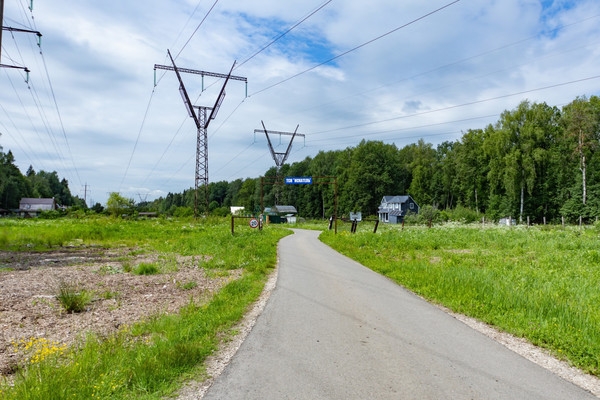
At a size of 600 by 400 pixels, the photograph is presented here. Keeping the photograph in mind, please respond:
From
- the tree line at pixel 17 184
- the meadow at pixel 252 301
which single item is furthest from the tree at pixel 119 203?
the meadow at pixel 252 301

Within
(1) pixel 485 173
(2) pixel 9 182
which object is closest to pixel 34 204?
(2) pixel 9 182

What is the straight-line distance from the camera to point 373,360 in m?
5.08

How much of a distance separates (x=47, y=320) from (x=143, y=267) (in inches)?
250

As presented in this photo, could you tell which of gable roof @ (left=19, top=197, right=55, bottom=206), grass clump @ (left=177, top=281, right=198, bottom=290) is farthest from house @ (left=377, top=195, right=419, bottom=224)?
gable roof @ (left=19, top=197, right=55, bottom=206)

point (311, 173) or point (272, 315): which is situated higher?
point (311, 173)

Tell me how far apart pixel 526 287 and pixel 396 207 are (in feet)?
256

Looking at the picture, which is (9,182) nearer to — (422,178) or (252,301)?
(422,178)

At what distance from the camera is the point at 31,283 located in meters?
11.6

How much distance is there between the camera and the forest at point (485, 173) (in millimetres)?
56312

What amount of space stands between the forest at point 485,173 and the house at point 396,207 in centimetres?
423

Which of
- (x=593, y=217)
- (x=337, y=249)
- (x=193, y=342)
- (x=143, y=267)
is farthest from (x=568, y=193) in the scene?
(x=193, y=342)

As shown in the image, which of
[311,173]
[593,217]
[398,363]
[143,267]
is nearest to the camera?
[398,363]

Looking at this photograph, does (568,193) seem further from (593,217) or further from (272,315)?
(272,315)

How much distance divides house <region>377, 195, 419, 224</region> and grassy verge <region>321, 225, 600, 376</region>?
6617 centimetres
